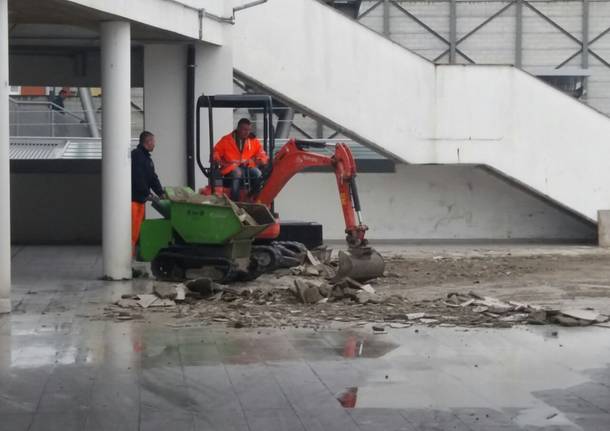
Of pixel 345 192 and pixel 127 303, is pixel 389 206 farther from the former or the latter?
pixel 127 303

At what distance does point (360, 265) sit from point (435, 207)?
9119 millimetres

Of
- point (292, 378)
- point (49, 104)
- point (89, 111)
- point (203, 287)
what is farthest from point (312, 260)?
point (49, 104)

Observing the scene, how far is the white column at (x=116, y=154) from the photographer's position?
52.8 feet

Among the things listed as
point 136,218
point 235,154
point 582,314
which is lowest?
point 582,314

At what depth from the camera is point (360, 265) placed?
15.3 m

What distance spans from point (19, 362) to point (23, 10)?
7.00 metres

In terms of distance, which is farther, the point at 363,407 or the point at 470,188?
the point at 470,188

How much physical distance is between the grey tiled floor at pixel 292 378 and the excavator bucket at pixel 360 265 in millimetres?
3424

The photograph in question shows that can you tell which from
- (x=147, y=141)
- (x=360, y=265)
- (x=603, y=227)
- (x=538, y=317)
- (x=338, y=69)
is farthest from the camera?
(x=603, y=227)

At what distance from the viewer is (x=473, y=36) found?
115ft

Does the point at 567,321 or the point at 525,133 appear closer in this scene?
the point at 567,321

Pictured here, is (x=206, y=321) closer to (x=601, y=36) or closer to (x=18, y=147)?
(x=18, y=147)

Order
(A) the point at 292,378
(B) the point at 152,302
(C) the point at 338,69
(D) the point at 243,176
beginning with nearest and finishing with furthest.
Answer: (A) the point at 292,378 < (B) the point at 152,302 < (D) the point at 243,176 < (C) the point at 338,69

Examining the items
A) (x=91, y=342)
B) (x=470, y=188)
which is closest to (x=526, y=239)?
(x=470, y=188)
